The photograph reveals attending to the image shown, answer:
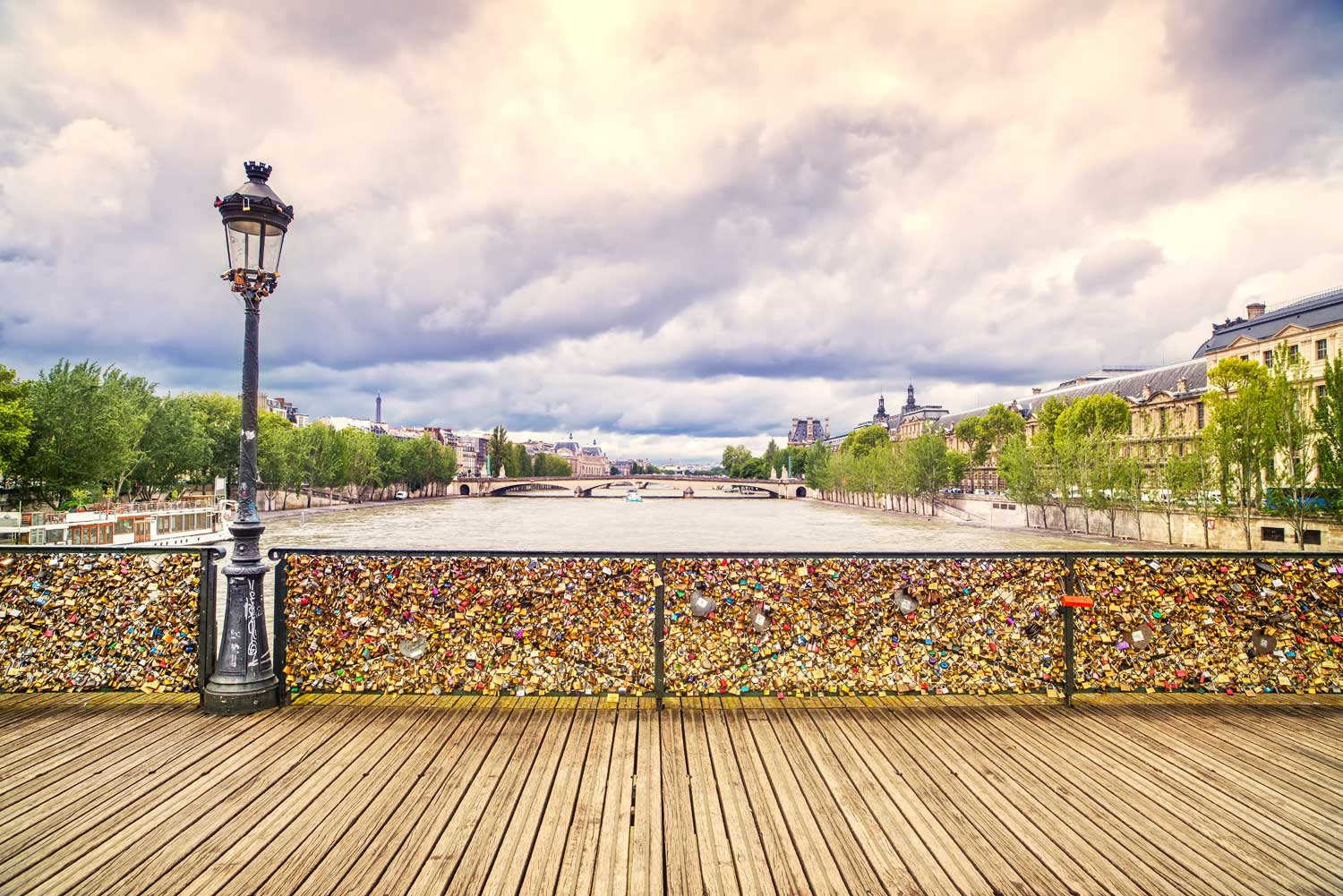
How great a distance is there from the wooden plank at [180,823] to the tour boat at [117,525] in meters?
20.5

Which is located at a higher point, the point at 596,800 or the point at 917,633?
the point at 917,633

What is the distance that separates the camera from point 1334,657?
6586 mm

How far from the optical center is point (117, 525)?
3656 cm

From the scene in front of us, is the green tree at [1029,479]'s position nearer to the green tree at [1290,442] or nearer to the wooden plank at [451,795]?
the green tree at [1290,442]

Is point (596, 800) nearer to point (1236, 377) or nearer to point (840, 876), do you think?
point (840, 876)

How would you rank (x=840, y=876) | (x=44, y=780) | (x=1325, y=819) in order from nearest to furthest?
(x=840, y=876), (x=1325, y=819), (x=44, y=780)

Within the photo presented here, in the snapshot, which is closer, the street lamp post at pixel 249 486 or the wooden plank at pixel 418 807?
the wooden plank at pixel 418 807

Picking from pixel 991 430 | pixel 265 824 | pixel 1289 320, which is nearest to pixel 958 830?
pixel 265 824

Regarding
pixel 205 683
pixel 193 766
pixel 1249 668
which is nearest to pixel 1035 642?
pixel 1249 668

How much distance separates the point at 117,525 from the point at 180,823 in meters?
41.9

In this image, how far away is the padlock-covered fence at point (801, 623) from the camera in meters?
6.45

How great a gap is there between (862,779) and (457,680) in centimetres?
372

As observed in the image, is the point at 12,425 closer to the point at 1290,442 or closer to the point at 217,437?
the point at 217,437

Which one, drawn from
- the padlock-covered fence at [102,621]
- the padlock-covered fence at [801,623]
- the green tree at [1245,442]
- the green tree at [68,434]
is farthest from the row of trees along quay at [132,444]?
the green tree at [1245,442]
